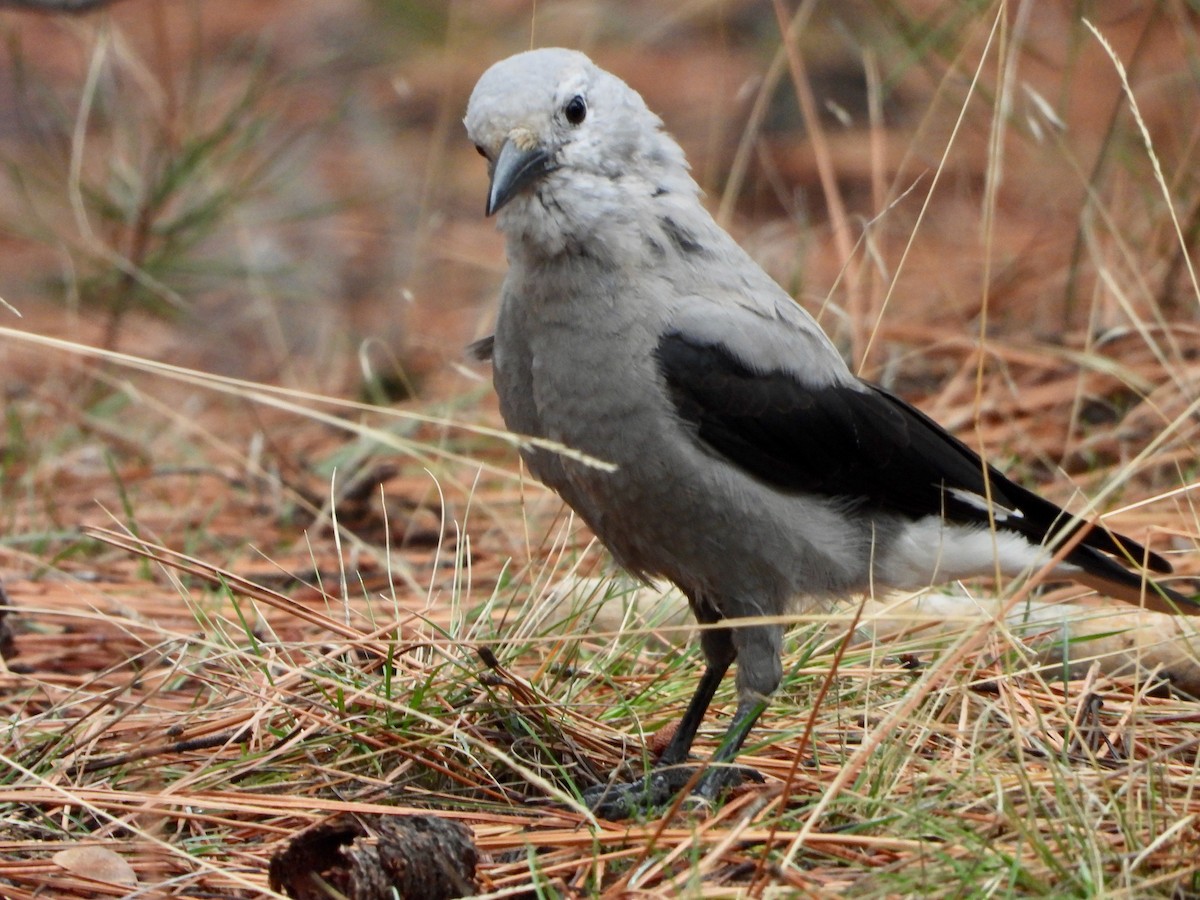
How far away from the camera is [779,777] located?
265cm

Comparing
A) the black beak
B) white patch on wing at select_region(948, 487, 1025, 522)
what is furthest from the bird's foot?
the black beak

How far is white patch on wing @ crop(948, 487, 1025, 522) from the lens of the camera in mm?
3090

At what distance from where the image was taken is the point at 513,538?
405 cm

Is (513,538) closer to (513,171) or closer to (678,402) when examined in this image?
(678,402)

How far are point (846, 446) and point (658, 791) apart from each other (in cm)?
79

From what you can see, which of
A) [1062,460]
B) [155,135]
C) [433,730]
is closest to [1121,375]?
[1062,460]

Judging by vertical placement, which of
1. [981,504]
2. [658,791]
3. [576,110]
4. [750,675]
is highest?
[576,110]

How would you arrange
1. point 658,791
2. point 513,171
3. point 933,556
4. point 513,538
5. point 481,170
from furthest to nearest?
point 481,170, point 513,538, point 933,556, point 658,791, point 513,171

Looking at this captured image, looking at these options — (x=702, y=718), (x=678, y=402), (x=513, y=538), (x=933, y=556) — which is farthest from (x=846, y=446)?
(x=513, y=538)

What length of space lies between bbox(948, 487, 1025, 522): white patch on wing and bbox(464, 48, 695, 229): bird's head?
91 cm

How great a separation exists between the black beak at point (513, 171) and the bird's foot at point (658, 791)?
101cm

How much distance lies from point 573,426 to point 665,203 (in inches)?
19.4

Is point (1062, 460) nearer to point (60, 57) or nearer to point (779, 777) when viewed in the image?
point (779, 777)

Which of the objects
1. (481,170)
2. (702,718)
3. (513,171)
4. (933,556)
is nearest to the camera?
(513,171)
